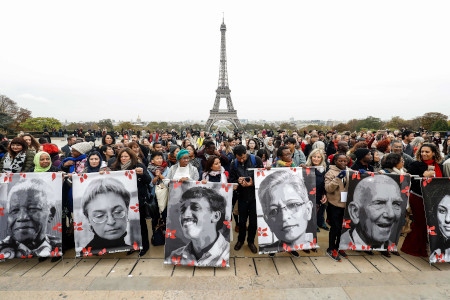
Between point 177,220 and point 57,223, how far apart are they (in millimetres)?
1706

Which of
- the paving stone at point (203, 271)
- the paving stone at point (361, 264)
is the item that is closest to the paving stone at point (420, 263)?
the paving stone at point (361, 264)

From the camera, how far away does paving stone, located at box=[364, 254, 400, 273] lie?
3.49 m

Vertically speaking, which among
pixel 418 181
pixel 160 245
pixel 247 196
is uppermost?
pixel 418 181

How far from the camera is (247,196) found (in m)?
4.01

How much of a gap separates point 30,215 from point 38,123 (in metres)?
54.3

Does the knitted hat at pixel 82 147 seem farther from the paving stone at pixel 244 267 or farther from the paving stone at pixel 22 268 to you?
the paving stone at pixel 244 267

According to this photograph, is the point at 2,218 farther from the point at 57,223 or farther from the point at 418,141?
the point at 418,141

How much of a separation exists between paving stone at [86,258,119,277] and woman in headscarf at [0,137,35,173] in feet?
7.12

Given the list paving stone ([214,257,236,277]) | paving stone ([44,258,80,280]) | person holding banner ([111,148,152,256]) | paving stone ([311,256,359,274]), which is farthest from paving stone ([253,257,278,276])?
paving stone ([44,258,80,280])

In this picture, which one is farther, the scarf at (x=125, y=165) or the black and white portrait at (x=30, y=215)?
the scarf at (x=125, y=165)

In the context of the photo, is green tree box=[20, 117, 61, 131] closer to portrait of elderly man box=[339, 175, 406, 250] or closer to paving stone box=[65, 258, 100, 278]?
paving stone box=[65, 258, 100, 278]

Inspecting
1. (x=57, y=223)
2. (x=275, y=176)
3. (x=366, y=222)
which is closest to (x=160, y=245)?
(x=57, y=223)

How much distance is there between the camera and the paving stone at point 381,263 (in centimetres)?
349

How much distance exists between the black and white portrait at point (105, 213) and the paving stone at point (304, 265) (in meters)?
2.25
